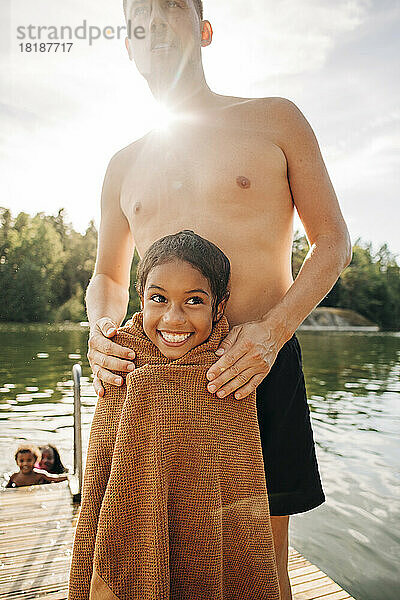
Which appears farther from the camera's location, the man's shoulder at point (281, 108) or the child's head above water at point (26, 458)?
the child's head above water at point (26, 458)

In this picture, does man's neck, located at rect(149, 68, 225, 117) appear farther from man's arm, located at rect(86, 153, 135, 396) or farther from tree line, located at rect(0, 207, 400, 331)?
tree line, located at rect(0, 207, 400, 331)

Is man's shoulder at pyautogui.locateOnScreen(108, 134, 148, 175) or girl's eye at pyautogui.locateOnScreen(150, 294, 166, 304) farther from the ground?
man's shoulder at pyautogui.locateOnScreen(108, 134, 148, 175)

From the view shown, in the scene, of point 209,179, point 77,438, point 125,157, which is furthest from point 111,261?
point 77,438

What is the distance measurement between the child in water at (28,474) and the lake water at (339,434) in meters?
2.75

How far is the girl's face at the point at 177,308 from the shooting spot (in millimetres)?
1309

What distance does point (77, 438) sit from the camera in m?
3.80

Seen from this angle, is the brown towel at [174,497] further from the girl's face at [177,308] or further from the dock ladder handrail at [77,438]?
the dock ladder handrail at [77,438]

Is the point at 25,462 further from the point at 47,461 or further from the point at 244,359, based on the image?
the point at 244,359

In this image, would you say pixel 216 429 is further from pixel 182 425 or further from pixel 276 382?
pixel 276 382

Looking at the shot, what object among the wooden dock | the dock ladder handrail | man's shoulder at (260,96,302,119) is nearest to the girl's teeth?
man's shoulder at (260,96,302,119)

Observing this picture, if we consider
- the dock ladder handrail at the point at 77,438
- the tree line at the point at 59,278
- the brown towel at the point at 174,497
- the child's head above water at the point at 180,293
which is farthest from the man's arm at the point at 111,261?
the tree line at the point at 59,278

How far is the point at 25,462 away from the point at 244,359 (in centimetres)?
440

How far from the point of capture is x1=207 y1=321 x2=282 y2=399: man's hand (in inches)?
50.4

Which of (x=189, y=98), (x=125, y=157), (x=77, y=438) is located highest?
(x=189, y=98)
